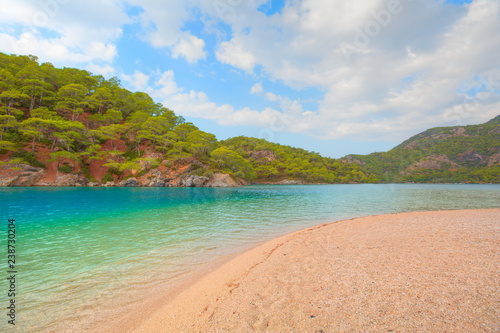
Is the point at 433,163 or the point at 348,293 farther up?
the point at 433,163

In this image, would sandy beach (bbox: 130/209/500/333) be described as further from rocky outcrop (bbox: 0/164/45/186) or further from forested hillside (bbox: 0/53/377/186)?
rocky outcrop (bbox: 0/164/45/186)

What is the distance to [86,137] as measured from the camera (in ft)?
184

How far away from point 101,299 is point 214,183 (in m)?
60.2

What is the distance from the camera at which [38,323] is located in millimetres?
4152

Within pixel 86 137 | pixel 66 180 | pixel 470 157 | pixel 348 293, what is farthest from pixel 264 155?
pixel 470 157

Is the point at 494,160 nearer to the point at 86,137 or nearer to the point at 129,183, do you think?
the point at 129,183

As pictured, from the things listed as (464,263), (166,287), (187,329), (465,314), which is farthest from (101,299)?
Result: (464,263)

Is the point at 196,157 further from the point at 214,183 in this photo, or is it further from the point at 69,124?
the point at 69,124

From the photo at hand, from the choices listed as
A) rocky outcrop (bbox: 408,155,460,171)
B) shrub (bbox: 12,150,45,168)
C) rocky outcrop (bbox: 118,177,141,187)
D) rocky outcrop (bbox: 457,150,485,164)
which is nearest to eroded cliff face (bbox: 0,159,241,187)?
rocky outcrop (bbox: 118,177,141,187)

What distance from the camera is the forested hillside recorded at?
148ft

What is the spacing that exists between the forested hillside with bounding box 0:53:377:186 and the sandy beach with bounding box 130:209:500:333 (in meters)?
57.6

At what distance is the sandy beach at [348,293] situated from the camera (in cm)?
322

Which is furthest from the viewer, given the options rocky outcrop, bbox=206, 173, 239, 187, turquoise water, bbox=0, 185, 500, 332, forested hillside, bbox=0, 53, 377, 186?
rocky outcrop, bbox=206, 173, 239, 187

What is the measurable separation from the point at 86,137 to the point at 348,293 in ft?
238
